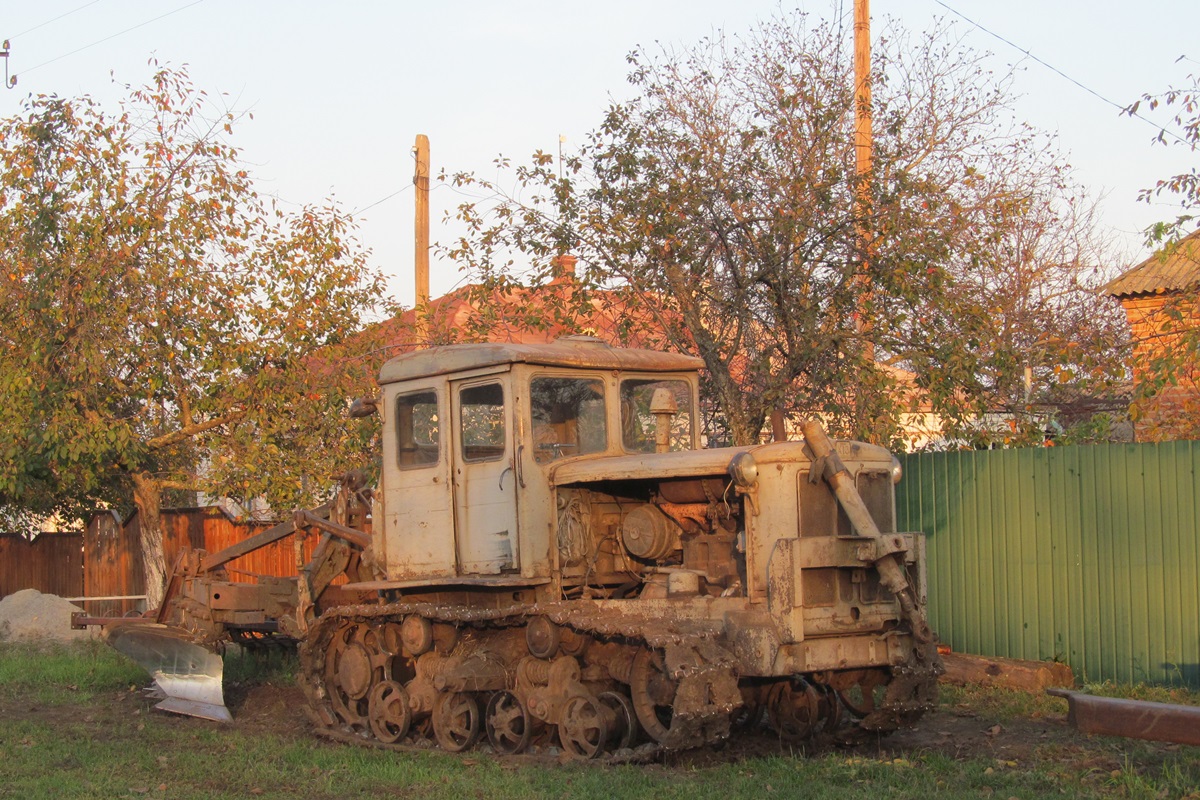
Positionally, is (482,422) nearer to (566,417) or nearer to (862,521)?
(566,417)

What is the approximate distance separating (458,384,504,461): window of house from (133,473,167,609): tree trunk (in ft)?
28.2

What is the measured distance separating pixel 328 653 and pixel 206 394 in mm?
6263

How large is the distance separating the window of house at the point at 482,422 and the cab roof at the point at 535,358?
7.5 inches

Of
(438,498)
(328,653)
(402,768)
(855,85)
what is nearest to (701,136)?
(855,85)

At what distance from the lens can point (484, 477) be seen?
9.16 meters

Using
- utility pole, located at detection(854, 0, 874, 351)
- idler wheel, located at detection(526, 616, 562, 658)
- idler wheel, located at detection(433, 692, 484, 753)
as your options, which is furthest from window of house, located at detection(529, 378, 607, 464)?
utility pole, located at detection(854, 0, 874, 351)

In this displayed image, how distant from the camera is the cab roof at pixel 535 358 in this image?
29.5 ft

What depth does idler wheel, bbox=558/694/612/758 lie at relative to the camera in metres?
8.29

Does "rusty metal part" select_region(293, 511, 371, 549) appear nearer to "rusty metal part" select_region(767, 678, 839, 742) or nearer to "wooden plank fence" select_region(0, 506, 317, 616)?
"rusty metal part" select_region(767, 678, 839, 742)

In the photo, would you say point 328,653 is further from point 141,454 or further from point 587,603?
point 141,454

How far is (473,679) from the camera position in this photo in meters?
9.05

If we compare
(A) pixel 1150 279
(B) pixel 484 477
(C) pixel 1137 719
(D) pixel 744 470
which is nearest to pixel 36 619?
(B) pixel 484 477

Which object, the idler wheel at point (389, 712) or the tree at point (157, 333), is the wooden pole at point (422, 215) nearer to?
the tree at point (157, 333)

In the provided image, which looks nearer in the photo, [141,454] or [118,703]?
[118,703]
